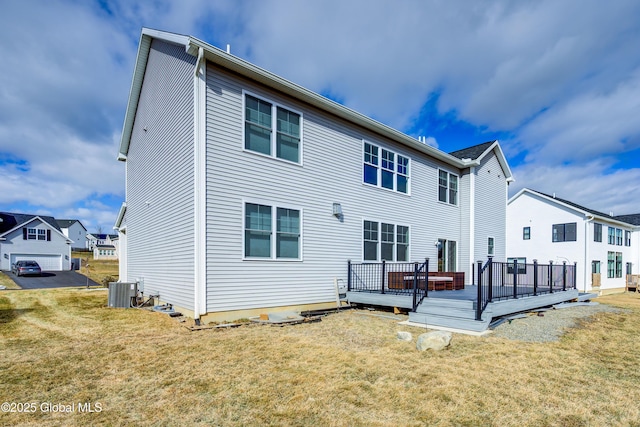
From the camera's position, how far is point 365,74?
589 inches

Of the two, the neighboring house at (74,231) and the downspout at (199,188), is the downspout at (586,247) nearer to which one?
the downspout at (199,188)

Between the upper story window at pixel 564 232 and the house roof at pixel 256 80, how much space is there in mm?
13277

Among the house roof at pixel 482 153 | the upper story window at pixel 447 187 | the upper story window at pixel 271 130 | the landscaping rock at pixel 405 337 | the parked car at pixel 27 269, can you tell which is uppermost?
the house roof at pixel 482 153

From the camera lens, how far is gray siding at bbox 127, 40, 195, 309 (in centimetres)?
805

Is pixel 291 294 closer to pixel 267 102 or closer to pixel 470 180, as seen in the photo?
pixel 267 102

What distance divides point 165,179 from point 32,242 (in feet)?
110

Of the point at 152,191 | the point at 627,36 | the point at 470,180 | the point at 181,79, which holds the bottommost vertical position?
the point at 152,191

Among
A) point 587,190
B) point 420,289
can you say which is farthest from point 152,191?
point 587,190

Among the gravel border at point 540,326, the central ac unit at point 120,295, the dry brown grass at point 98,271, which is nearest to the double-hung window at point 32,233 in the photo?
the dry brown grass at point 98,271

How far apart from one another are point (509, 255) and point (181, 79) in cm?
2632

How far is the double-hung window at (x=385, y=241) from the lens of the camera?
1113cm

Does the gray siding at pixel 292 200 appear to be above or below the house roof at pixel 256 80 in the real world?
below

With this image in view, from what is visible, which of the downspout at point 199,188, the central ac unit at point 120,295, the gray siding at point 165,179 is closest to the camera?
the downspout at point 199,188

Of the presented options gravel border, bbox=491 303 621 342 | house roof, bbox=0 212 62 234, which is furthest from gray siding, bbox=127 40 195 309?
house roof, bbox=0 212 62 234
